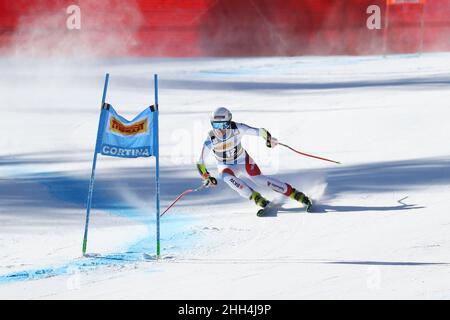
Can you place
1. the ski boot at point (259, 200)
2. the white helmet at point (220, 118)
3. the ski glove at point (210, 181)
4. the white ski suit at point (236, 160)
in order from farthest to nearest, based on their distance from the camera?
1. the white ski suit at point (236, 160)
2. the ski boot at point (259, 200)
3. the white helmet at point (220, 118)
4. the ski glove at point (210, 181)

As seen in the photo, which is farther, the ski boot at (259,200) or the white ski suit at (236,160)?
the white ski suit at (236,160)

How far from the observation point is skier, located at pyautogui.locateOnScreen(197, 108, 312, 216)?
10922 millimetres

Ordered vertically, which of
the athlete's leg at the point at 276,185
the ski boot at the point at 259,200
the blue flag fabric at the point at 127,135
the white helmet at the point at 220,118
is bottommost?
the ski boot at the point at 259,200

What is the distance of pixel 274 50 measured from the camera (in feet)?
81.0

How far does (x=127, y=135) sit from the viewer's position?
9.23 meters

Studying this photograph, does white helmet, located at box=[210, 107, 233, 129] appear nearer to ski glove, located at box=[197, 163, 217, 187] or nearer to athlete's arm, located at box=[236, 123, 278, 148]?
athlete's arm, located at box=[236, 123, 278, 148]

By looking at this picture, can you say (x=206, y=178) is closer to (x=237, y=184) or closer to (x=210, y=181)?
(x=210, y=181)

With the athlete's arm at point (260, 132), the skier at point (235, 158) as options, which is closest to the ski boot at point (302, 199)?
the skier at point (235, 158)

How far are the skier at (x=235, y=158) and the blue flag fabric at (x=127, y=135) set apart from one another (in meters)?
1.61

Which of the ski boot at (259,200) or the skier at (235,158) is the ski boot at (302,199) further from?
the ski boot at (259,200)

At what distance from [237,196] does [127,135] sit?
3138 mm

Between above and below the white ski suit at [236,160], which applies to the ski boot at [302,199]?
below

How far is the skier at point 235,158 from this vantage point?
430 inches

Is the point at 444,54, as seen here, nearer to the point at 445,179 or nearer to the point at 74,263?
the point at 445,179
